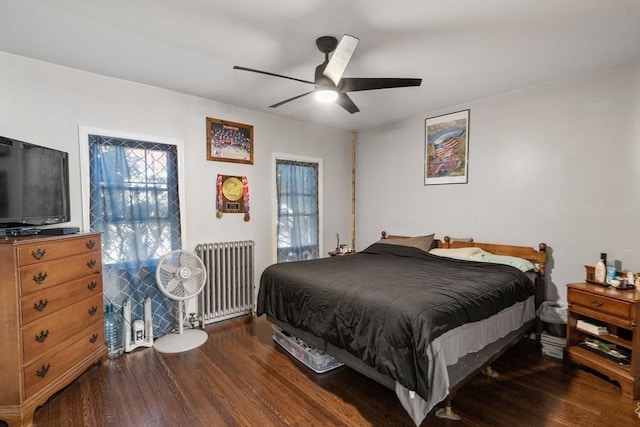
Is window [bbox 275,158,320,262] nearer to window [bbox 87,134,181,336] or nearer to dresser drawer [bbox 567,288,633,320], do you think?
window [bbox 87,134,181,336]

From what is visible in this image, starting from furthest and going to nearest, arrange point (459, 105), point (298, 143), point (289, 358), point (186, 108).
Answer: point (298, 143), point (459, 105), point (186, 108), point (289, 358)

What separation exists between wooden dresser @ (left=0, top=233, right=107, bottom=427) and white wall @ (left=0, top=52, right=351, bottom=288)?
2.13 feet

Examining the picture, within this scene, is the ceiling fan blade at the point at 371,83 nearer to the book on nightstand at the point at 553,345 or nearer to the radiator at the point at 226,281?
the radiator at the point at 226,281

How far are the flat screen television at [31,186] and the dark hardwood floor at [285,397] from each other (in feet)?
4.01

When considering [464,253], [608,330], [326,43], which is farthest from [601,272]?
[326,43]

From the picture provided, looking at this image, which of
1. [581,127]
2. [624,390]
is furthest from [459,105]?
[624,390]

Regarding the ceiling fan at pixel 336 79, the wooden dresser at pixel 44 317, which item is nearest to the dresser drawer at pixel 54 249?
the wooden dresser at pixel 44 317

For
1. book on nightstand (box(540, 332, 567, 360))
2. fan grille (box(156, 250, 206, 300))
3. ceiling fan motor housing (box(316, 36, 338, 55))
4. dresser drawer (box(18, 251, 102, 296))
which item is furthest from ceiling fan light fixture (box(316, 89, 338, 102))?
book on nightstand (box(540, 332, 567, 360))

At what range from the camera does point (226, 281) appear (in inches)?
137

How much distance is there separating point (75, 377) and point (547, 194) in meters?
4.25

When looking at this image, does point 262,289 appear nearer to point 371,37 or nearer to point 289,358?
point 289,358

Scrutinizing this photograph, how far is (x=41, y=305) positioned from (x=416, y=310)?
7.63 feet

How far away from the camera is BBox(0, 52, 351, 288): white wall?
241cm

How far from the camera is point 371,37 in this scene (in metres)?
2.13
